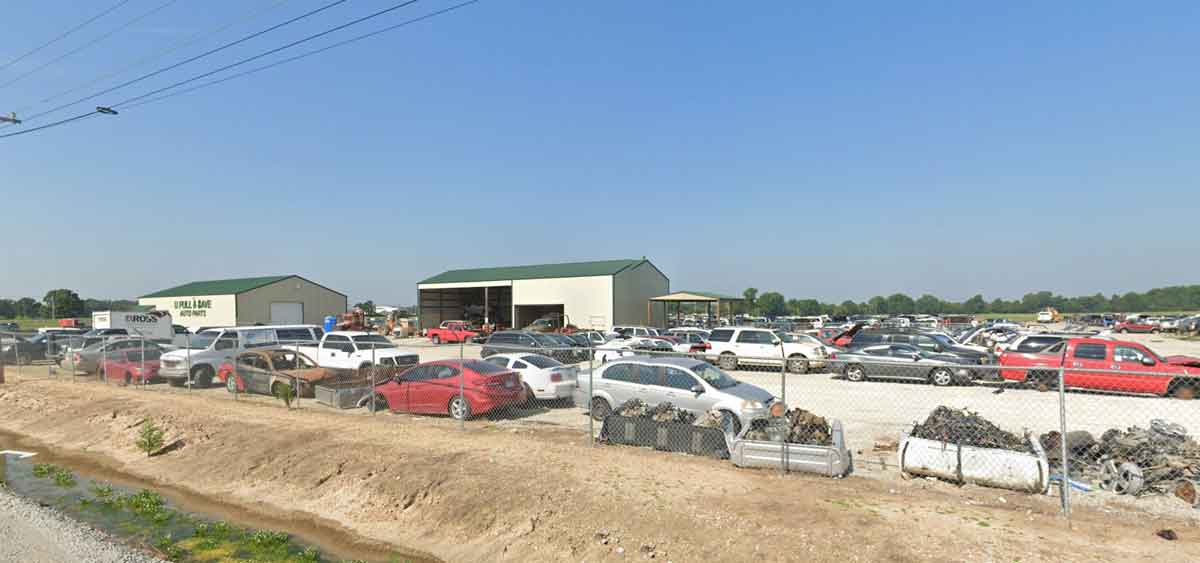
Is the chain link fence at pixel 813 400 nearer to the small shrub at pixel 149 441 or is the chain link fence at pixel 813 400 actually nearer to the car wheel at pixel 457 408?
the car wheel at pixel 457 408

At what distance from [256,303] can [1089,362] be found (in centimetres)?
6021

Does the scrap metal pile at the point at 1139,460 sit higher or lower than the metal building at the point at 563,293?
lower

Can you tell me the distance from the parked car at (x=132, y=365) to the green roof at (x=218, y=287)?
38803mm

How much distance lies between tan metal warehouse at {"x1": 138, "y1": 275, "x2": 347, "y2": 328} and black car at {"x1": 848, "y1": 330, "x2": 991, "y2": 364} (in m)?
52.1

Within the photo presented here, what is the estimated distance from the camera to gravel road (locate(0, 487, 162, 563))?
7.11m

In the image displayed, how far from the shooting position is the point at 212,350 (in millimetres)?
20312

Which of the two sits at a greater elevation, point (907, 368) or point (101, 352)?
point (101, 352)

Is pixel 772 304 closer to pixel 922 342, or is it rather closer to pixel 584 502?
pixel 922 342

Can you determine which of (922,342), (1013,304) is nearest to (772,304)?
(1013,304)

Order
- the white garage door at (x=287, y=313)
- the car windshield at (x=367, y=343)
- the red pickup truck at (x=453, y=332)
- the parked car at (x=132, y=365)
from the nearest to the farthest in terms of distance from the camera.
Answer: the car windshield at (x=367, y=343), the parked car at (x=132, y=365), the red pickup truck at (x=453, y=332), the white garage door at (x=287, y=313)

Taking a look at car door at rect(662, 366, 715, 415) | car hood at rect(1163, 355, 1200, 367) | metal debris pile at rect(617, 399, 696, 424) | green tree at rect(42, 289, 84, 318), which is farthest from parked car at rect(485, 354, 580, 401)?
green tree at rect(42, 289, 84, 318)

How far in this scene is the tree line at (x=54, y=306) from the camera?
11175 centimetres

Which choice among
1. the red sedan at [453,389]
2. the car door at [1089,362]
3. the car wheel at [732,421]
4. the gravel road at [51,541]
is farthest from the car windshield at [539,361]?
the car door at [1089,362]

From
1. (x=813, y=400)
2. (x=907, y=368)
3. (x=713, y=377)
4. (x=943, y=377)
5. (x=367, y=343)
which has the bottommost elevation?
(x=813, y=400)
